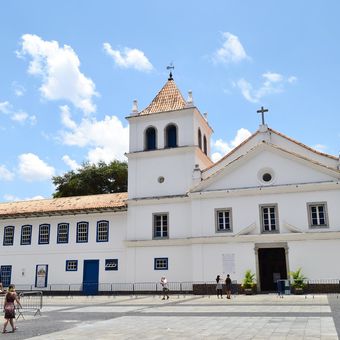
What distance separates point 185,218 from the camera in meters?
30.2

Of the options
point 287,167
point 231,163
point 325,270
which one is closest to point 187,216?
point 231,163

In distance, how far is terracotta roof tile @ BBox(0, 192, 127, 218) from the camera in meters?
33.2

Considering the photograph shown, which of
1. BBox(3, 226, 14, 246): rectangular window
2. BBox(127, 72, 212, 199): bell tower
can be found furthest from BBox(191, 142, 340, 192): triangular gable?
BBox(3, 226, 14, 246): rectangular window

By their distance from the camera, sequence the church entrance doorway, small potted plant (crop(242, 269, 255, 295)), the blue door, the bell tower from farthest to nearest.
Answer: the blue door → the bell tower → the church entrance doorway → small potted plant (crop(242, 269, 255, 295))

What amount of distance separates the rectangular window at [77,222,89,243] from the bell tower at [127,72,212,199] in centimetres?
454

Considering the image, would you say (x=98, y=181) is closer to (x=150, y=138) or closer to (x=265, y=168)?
(x=150, y=138)

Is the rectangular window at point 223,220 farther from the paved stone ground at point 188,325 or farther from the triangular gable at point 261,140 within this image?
the paved stone ground at point 188,325

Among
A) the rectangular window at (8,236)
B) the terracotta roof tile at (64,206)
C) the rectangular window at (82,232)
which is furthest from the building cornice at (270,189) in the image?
the rectangular window at (8,236)

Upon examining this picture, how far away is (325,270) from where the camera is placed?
26125mm

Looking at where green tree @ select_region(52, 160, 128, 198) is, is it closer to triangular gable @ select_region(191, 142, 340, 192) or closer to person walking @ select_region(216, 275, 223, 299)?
triangular gable @ select_region(191, 142, 340, 192)

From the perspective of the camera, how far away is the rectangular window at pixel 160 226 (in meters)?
30.8

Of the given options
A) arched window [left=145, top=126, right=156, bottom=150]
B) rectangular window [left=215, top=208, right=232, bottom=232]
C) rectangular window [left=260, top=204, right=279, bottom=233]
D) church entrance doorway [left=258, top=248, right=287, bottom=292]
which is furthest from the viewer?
arched window [left=145, top=126, right=156, bottom=150]

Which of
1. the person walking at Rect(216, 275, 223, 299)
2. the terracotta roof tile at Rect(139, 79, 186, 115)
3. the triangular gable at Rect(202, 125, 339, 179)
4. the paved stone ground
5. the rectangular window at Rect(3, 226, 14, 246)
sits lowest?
the paved stone ground

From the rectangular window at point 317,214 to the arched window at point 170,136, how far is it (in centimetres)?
1071
